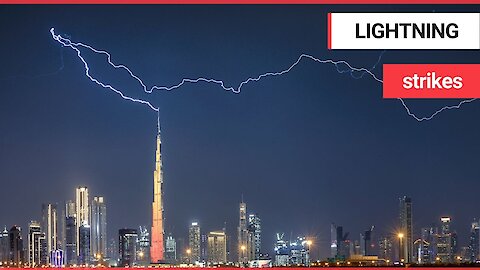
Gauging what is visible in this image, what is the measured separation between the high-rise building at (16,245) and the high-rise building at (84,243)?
1.40m

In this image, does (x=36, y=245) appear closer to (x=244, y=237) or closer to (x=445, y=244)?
(x=244, y=237)

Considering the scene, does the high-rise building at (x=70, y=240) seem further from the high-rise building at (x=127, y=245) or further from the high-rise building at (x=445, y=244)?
the high-rise building at (x=445, y=244)

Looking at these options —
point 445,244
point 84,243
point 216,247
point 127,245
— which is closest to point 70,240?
point 84,243

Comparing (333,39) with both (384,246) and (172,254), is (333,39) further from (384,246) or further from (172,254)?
(172,254)

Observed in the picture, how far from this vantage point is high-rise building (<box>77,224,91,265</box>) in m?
22.2

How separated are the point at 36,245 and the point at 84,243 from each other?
121 cm

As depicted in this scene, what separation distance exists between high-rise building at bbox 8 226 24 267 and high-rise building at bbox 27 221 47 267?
212 millimetres

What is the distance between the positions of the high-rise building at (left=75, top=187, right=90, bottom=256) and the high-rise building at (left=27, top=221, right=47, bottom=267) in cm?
92

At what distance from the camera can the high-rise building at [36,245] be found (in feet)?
72.0

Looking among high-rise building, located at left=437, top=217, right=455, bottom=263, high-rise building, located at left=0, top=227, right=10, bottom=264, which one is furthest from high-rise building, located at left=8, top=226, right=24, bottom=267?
high-rise building, located at left=437, top=217, right=455, bottom=263

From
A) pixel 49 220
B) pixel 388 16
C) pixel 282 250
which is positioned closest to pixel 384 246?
pixel 282 250

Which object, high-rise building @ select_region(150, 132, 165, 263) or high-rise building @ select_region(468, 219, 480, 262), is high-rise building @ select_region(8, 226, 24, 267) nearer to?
high-rise building @ select_region(150, 132, 165, 263)

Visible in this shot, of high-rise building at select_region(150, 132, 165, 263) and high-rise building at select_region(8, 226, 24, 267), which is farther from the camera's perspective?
high-rise building at select_region(150, 132, 165, 263)

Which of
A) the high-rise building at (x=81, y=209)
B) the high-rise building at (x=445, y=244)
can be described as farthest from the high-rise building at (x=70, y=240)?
the high-rise building at (x=445, y=244)
